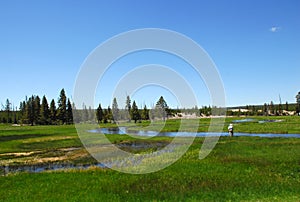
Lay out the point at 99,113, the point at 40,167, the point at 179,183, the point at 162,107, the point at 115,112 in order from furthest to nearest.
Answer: the point at 162,107 → the point at 115,112 → the point at 99,113 → the point at 40,167 → the point at 179,183

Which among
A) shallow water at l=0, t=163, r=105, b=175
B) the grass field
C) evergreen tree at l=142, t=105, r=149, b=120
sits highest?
evergreen tree at l=142, t=105, r=149, b=120

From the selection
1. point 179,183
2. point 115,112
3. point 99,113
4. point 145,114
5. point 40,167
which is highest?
point 115,112

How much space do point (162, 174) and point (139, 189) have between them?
391cm

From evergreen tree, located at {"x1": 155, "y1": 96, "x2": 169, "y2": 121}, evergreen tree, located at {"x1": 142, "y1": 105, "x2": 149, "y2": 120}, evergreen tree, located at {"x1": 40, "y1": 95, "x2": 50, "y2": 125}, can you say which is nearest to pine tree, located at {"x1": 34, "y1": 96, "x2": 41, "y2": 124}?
evergreen tree, located at {"x1": 40, "y1": 95, "x2": 50, "y2": 125}

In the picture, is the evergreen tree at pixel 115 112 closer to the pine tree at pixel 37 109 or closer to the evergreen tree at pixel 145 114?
the evergreen tree at pixel 145 114

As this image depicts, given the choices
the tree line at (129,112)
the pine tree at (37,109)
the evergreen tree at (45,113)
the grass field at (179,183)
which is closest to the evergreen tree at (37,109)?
the pine tree at (37,109)

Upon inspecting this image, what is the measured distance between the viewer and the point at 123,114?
15000cm

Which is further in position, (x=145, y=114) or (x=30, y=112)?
(x=145, y=114)

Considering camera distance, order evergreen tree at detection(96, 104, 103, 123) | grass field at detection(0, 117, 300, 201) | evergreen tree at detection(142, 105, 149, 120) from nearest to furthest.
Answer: grass field at detection(0, 117, 300, 201) < evergreen tree at detection(96, 104, 103, 123) < evergreen tree at detection(142, 105, 149, 120)

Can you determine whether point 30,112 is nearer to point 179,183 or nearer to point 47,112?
point 47,112

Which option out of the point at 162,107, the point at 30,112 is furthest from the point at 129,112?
the point at 30,112

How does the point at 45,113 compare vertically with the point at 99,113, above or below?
above

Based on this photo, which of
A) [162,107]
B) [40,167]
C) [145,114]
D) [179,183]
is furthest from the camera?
[162,107]

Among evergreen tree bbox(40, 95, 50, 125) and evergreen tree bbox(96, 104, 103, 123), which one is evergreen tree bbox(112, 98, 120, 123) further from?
evergreen tree bbox(40, 95, 50, 125)
